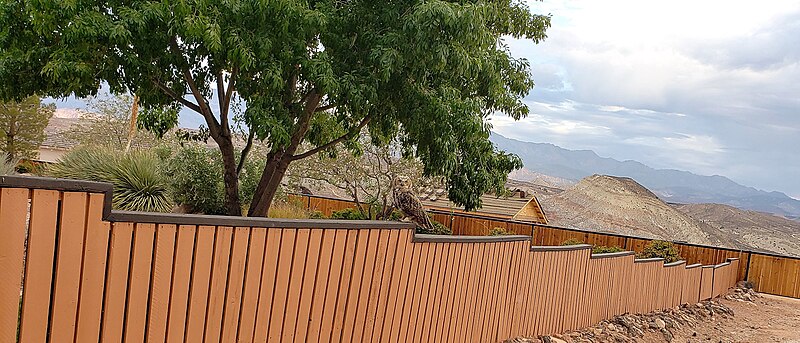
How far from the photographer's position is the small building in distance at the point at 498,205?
25.3 meters

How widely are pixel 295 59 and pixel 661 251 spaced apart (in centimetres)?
1276

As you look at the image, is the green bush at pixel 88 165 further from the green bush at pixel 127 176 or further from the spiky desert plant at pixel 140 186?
the spiky desert plant at pixel 140 186

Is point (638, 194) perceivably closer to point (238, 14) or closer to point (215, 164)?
point (215, 164)

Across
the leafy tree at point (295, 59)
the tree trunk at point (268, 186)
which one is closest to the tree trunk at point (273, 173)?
the tree trunk at point (268, 186)

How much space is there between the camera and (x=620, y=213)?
4769 centimetres

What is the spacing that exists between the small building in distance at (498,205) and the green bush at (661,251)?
648 cm

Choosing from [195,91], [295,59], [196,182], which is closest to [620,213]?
[196,182]

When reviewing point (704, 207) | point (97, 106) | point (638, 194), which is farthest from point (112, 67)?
point (704, 207)

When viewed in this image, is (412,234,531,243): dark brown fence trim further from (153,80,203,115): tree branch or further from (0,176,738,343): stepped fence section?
(153,80,203,115): tree branch

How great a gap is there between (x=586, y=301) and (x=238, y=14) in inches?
253

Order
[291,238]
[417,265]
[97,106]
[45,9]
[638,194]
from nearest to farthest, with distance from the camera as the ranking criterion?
[291,238] < [417,265] < [45,9] < [97,106] < [638,194]

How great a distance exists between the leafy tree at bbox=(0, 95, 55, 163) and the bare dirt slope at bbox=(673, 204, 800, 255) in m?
38.7

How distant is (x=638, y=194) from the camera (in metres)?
51.9

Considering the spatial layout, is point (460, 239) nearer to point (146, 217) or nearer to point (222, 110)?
point (146, 217)
